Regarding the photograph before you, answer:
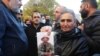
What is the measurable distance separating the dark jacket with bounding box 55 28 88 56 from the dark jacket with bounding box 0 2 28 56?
540mm

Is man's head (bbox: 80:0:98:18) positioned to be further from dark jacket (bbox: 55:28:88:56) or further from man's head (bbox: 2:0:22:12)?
man's head (bbox: 2:0:22:12)

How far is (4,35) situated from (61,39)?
0.86 metres

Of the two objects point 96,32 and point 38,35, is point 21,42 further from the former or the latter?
point 96,32

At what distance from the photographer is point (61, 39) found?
13.9 ft

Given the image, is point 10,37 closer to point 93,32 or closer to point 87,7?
point 93,32

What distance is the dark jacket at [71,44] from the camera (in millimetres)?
4078

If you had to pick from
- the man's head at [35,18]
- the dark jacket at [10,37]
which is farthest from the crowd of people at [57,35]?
the man's head at [35,18]

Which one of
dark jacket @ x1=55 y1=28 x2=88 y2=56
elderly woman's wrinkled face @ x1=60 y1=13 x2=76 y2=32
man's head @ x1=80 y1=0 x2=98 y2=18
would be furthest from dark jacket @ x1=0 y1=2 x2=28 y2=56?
man's head @ x1=80 y1=0 x2=98 y2=18

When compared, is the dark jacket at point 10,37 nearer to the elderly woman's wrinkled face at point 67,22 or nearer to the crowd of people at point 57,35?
the crowd of people at point 57,35

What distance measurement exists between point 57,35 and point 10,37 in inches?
28.3

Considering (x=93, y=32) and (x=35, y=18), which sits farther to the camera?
(x=35, y=18)

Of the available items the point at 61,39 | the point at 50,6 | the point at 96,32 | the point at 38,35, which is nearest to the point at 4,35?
the point at 38,35

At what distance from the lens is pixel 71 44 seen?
4148 mm

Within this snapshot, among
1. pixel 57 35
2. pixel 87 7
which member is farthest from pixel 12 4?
pixel 87 7
